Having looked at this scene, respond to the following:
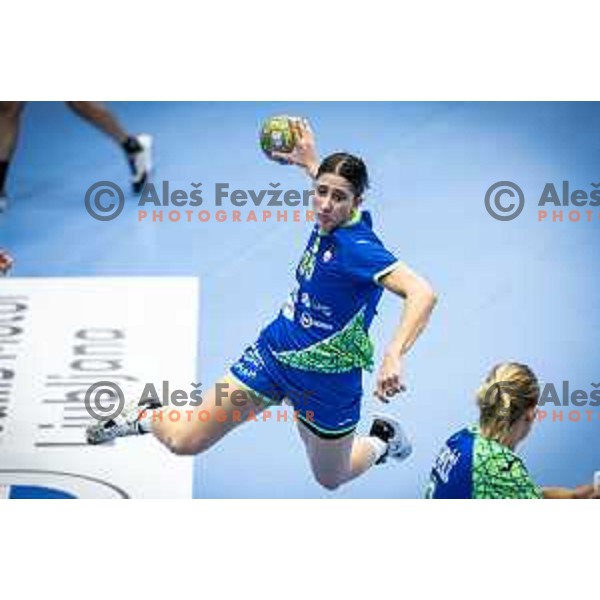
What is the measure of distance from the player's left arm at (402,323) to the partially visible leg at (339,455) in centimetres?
58

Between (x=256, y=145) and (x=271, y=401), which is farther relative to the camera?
(x=256, y=145)

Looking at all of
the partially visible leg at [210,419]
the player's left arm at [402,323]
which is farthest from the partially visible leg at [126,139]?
the player's left arm at [402,323]

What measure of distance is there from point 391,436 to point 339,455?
0.92 feet

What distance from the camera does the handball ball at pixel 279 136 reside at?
657cm

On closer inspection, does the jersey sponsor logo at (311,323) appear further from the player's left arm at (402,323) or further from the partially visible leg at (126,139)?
the partially visible leg at (126,139)

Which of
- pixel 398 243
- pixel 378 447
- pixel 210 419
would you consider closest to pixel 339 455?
pixel 378 447

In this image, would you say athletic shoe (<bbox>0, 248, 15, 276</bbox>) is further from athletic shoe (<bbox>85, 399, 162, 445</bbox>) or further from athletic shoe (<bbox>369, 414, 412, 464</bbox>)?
athletic shoe (<bbox>369, 414, 412, 464</bbox>)

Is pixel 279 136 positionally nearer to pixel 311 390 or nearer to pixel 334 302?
pixel 334 302

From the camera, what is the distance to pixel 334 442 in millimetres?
6148

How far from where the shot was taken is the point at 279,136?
21.7ft

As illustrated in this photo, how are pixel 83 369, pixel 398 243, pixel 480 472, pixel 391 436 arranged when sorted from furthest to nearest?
pixel 398 243
pixel 83 369
pixel 391 436
pixel 480 472

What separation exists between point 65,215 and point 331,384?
71.1 inches
